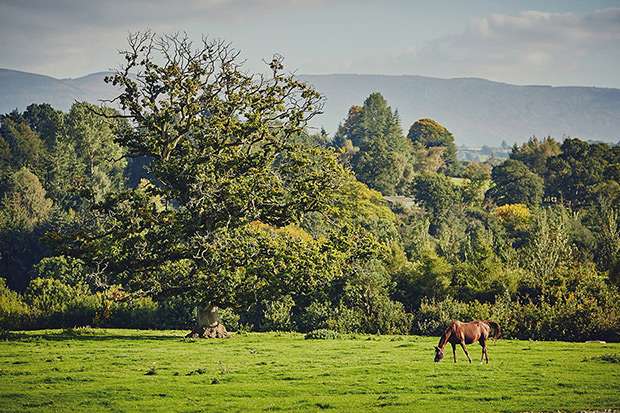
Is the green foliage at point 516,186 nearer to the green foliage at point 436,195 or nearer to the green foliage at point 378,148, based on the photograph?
the green foliage at point 436,195

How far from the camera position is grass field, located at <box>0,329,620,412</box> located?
60.0ft

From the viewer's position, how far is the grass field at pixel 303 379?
60.0 ft

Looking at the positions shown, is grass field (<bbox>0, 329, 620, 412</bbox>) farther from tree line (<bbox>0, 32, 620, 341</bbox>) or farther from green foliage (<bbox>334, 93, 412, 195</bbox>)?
green foliage (<bbox>334, 93, 412, 195</bbox>)

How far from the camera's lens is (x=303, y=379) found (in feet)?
71.0

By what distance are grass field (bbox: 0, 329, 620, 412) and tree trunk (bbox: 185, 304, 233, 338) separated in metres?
5.09

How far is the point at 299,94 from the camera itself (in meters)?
35.1

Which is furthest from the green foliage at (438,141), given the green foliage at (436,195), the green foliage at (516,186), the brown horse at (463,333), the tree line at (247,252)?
the brown horse at (463,333)

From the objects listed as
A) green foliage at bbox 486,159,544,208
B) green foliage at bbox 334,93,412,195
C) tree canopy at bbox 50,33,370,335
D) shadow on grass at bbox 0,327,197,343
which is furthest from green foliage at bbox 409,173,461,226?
shadow on grass at bbox 0,327,197,343

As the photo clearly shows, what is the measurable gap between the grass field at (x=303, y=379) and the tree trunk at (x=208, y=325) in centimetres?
509

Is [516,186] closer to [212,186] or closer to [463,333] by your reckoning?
[212,186]

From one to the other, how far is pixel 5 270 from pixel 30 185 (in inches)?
656

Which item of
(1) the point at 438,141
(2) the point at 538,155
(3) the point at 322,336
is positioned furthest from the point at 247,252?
(1) the point at 438,141

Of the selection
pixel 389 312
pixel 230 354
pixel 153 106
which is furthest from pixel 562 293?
pixel 153 106

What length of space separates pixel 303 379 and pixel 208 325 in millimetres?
14533
